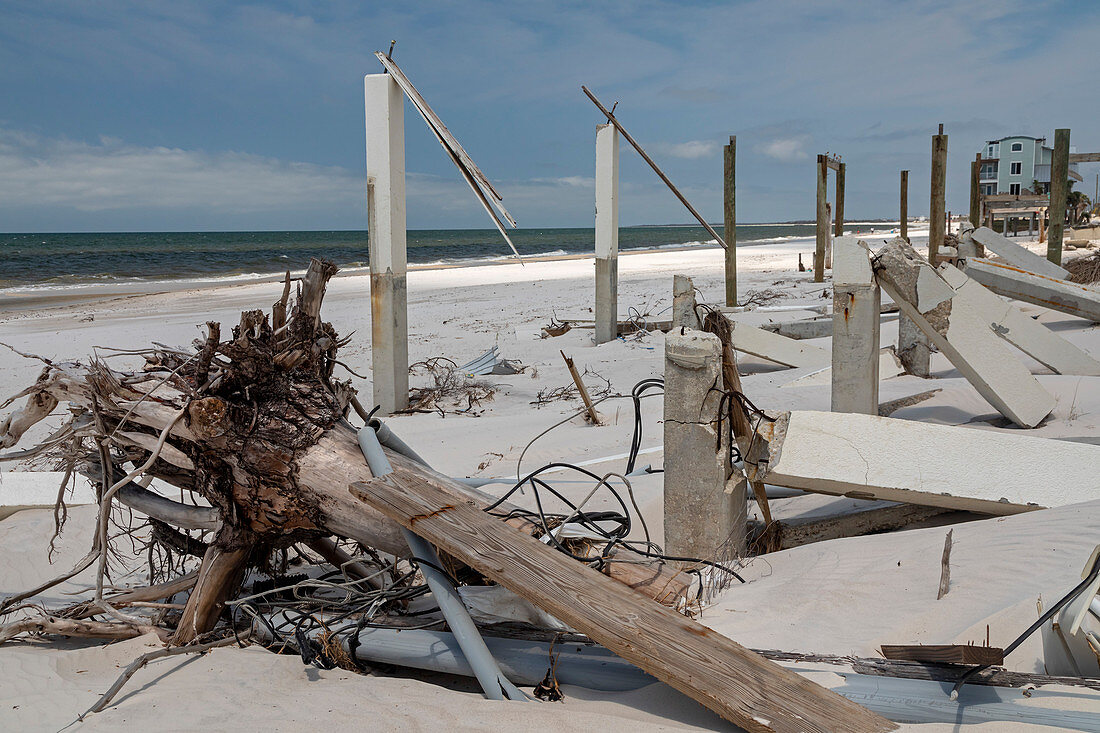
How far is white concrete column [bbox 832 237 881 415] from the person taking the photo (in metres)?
4.62

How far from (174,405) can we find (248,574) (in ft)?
2.99

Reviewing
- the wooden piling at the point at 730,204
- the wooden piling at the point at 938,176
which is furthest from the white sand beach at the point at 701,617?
the wooden piling at the point at 938,176

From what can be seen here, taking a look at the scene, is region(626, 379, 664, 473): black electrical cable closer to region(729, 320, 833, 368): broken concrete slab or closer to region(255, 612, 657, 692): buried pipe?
region(255, 612, 657, 692): buried pipe

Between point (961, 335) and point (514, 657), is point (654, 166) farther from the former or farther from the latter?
point (514, 657)

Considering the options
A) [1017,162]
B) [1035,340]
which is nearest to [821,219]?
[1035,340]

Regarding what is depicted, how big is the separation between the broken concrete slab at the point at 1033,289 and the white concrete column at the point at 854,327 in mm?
3652

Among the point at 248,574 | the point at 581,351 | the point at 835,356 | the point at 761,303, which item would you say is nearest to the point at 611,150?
the point at 581,351

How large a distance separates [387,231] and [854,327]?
4.32 m

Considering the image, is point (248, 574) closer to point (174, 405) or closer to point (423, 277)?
point (174, 405)

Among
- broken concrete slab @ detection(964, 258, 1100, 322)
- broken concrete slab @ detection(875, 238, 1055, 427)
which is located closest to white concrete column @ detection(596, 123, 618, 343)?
broken concrete slab @ detection(964, 258, 1100, 322)

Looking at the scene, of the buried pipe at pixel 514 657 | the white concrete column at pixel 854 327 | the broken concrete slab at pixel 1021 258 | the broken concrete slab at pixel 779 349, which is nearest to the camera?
the buried pipe at pixel 514 657

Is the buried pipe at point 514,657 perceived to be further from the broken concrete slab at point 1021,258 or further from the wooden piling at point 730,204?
the wooden piling at point 730,204

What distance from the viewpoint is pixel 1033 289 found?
25.5 feet

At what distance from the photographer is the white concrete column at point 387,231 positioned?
22.2 feet
